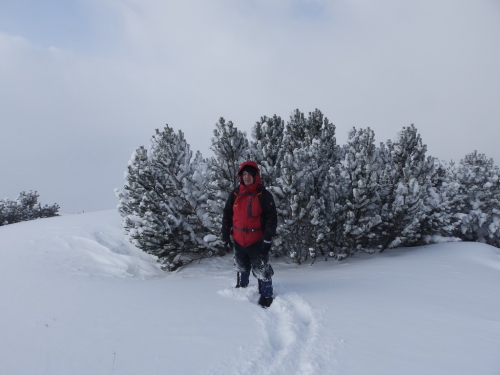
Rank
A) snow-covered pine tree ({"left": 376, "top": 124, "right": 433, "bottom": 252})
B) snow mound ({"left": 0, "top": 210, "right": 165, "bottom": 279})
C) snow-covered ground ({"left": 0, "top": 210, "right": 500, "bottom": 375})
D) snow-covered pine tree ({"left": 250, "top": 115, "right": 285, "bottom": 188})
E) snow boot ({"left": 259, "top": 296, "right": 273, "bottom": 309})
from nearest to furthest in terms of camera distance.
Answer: snow-covered ground ({"left": 0, "top": 210, "right": 500, "bottom": 375}) < snow boot ({"left": 259, "top": 296, "right": 273, "bottom": 309}) < snow mound ({"left": 0, "top": 210, "right": 165, "bottom": 279}) < snow-covered pine tree ({"left": 250, "top": 115, "right": 285, "bottom": 188}) < snow-covered pine tree ({"left": 376, "top": 124, "right": 433, "bottom": 252})

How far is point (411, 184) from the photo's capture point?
24.7 ft

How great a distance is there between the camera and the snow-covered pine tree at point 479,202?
40.7ft

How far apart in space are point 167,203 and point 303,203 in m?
3.14

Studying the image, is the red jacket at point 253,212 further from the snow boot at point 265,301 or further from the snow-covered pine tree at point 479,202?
the snow-covered pine tree at point 479,202

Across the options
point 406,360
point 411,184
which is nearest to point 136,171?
point 406,360

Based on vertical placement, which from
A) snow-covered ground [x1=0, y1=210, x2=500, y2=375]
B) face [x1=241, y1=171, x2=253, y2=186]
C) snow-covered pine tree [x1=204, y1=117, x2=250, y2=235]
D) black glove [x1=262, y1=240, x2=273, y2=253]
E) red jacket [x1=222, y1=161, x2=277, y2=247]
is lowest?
snow-covered ground [x1=0, y1=210, x2=500, y2=375]

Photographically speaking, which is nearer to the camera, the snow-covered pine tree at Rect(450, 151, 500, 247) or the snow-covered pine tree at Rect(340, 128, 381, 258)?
the snow-covered pine tree at Rect(340, 128, 381, 258)

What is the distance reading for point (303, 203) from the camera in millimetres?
6156

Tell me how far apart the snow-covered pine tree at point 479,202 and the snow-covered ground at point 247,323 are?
334 inches

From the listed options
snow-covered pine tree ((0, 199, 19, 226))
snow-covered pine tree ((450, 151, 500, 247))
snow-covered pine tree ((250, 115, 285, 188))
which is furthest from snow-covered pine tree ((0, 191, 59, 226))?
snow-covered pine tree ((450, 151, 500, 247))

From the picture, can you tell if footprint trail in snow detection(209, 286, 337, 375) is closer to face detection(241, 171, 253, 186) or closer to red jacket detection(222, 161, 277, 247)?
red jacket detection(222, 161, 277, 247)

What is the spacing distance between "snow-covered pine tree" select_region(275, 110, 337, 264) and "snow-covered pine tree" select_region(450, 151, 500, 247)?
9.07 metres

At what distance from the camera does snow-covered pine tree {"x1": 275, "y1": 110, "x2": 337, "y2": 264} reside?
20.0 feet

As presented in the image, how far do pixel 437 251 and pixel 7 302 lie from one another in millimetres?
9034
